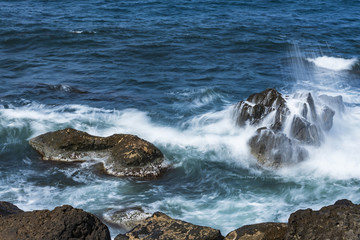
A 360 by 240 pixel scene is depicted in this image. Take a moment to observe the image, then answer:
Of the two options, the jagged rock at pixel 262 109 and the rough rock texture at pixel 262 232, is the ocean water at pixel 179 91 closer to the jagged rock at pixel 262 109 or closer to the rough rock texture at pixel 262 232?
the jagged rock at pixel 262 109

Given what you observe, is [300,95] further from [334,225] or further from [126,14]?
[126,14]

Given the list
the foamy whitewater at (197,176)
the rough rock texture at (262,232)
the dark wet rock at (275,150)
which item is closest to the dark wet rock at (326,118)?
the foamy whitewater at (197,176)

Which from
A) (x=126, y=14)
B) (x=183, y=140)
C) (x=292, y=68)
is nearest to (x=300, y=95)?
(x=183, y=140)

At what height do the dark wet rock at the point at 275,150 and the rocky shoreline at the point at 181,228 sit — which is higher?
the rocky shoreline at the point at 181,228

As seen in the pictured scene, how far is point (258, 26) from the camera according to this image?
2491cm

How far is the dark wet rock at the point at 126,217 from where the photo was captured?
29.1 ft

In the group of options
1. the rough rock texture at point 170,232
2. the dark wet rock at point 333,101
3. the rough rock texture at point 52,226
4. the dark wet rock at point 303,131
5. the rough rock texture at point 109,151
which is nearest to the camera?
the rough rock texture at point 52,226

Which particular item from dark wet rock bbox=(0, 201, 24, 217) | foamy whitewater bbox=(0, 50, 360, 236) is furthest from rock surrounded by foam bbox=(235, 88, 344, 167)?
dark wet rock bbox=(0, 201, 24, 217)

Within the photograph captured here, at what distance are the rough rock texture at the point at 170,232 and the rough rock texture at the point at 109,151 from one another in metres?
3.84

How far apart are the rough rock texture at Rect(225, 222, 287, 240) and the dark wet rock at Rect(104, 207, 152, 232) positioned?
2641mm

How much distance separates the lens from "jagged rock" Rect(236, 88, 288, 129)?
12273mm

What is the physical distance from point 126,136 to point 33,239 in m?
5.55

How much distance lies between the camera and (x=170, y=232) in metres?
6.73

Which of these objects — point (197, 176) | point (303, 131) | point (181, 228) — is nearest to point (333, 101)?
point (303, 131)
